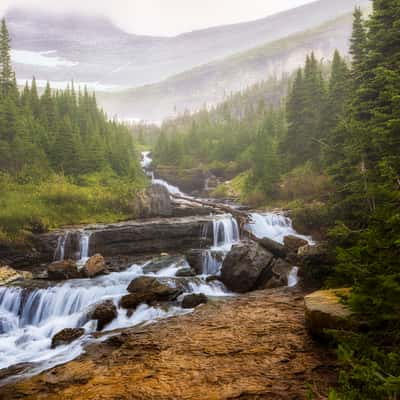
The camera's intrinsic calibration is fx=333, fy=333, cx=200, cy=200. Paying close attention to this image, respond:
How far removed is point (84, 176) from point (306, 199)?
27326 millimetres

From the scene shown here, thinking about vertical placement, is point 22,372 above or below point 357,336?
below

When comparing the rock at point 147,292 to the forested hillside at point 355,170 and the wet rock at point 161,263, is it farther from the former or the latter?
the forested hillside at point 355,170

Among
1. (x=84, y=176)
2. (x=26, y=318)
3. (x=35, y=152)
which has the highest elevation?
(x=35, y=152)

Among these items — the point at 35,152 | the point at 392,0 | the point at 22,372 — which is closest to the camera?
the point at 22,372

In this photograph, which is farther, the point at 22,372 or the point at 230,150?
the point at 230,150

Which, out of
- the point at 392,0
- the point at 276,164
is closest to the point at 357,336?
the point at 392,0

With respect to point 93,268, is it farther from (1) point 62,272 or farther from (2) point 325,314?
(2) point 325,314

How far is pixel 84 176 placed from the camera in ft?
140

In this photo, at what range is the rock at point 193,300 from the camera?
15914mm

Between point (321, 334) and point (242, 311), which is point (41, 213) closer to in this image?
point (242, 311)

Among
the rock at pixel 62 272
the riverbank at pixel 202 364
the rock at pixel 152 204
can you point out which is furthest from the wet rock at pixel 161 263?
the rock at pixel 152 204

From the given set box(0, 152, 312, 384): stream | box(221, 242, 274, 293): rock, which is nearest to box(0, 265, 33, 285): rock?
box(0, 152, 312, 384): stream

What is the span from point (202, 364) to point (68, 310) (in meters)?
10.4

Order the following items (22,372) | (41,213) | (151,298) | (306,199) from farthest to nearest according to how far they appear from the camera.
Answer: (306,199), (41,213), (151,298), (22,372)
